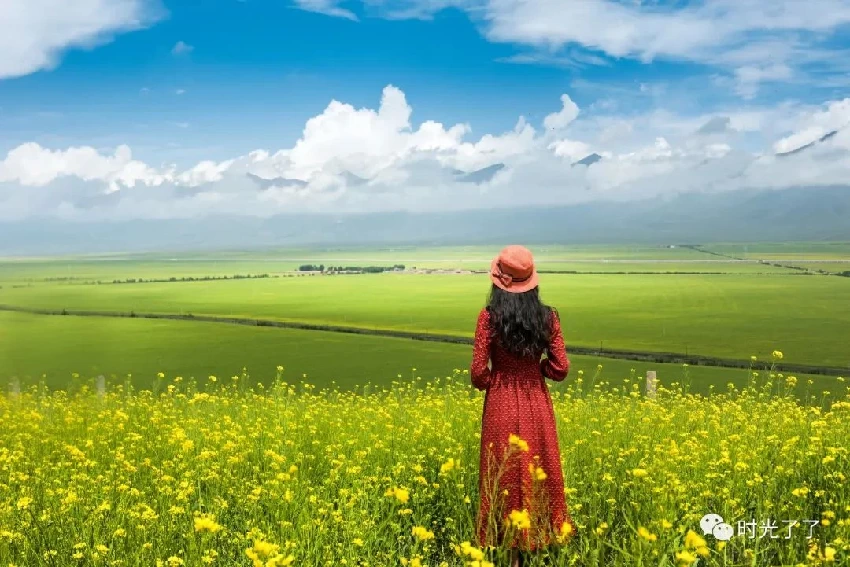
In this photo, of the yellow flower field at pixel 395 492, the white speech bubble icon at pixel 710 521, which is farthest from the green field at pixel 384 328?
the white speech bubble icon at pixel 710 521

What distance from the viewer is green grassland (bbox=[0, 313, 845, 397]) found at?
3077 centimetres

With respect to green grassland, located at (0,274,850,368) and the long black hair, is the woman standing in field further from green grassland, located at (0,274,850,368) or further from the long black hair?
green grassland, located at (0,274,850,368)

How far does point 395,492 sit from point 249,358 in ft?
116

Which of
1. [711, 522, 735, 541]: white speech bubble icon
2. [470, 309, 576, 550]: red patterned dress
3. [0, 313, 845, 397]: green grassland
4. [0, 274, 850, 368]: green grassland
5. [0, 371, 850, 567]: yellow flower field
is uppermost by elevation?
[470, 309, 576, 550]: red patterned dress

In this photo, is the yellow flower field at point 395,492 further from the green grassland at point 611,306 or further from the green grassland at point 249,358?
the green grassland at point 611,306

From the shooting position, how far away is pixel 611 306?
67.9m

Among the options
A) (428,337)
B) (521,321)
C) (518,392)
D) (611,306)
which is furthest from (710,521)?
(611,306)

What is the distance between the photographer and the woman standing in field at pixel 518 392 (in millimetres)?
5098

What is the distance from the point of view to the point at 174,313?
6316cm

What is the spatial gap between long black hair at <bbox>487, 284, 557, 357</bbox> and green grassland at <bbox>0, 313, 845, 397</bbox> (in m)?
20.5

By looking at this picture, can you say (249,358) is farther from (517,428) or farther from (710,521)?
(710,521)

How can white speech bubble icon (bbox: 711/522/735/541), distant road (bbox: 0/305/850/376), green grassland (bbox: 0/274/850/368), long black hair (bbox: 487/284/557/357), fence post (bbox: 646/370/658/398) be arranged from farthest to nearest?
green grassland (bbox: 0/274/850/368) < distant road (bbox: 0/305/850/376) < fence post (bbox: 646/370/658/398) < long black hair (bbox: 487/284/557/357) < white speech bubble icon (bbox: 711/522/735/541)

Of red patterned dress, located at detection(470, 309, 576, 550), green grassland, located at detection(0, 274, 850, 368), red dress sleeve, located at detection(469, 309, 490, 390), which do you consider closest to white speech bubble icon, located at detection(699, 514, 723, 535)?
red patterned dress, located at detection(470, 309, 576, 550)

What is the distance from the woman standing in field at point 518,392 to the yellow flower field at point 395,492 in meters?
0.28
